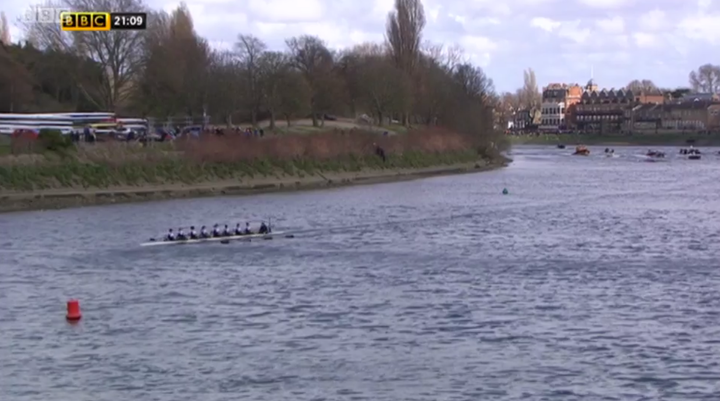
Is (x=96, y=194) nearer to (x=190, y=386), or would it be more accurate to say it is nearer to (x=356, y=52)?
(x=190, y=386)

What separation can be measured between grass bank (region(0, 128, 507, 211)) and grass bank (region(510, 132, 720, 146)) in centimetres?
9563

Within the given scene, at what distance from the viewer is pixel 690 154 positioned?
117188 millimetres

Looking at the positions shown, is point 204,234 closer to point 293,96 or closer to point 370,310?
point 370,310

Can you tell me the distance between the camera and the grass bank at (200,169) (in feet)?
167

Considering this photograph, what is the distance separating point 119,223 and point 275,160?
23940mm

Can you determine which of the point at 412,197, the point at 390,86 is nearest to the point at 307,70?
the point at 390,86

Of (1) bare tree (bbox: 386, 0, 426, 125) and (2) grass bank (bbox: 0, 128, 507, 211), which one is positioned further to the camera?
(1) bare tree (bbox: 386, 0, 426, 125)

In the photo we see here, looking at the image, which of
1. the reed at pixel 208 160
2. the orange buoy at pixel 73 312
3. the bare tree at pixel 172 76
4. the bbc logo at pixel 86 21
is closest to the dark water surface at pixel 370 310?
the orange buoy at pixel 73 312

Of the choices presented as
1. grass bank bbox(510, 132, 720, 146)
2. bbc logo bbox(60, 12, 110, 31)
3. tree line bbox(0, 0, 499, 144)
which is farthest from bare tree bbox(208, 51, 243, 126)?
grass bank bbox(510, 132, 720, 146)

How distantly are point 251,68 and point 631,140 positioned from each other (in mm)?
103653

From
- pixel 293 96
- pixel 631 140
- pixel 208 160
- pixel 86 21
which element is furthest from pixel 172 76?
pixel 631 140

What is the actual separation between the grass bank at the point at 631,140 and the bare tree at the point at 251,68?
3301 inches

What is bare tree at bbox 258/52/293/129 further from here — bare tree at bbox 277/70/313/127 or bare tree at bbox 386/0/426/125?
bare tree at bbox 386/0/426/125

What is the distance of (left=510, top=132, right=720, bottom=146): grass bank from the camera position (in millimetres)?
165738
